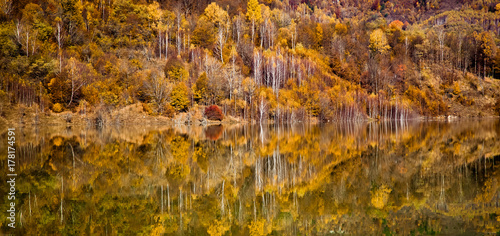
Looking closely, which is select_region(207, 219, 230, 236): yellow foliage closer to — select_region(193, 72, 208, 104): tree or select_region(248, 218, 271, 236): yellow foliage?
select_region(248, 218, 271, 236): yellow foliage

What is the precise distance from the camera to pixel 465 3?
161m

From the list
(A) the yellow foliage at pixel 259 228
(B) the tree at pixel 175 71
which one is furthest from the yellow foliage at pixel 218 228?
(B) the tree at pixel 175 71

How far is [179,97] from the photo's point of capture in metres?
59.5

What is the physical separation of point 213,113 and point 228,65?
15.1 meters

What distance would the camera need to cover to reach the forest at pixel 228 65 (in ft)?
181

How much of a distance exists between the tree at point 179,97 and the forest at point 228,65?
0.17 metres

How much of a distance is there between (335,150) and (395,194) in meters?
10.6

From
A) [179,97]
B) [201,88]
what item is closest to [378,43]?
[201,88]

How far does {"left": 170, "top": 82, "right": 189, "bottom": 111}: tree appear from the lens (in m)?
59.4

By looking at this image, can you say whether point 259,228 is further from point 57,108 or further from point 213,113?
point 213,113

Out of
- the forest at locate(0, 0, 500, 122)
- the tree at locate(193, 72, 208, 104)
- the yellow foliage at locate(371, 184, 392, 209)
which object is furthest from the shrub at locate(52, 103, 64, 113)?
the yellow foliage at locate(371, 184, 392, 209)

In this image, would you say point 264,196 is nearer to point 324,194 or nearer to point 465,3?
point 324,194

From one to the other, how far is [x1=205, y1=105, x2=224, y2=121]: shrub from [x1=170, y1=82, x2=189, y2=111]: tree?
3776mm

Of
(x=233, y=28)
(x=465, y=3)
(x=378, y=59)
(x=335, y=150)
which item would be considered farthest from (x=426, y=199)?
(x=465, y=3)
